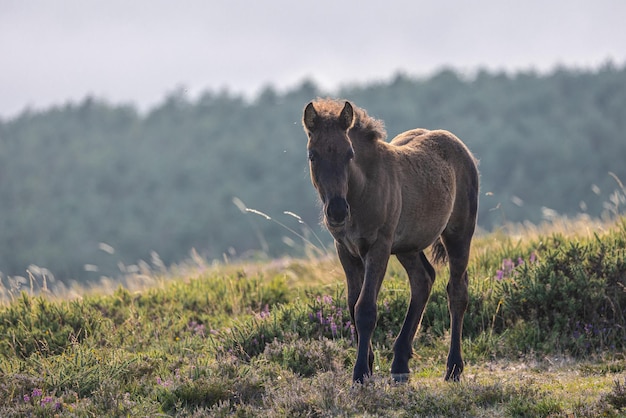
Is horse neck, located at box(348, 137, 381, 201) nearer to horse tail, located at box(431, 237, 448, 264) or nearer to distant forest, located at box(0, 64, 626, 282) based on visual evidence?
horse tail, located at box(431, 237, 448, 264)

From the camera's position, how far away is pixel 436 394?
258 inches

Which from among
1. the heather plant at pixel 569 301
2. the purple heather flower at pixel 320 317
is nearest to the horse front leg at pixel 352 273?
the purple heather flower at pixel 320 317

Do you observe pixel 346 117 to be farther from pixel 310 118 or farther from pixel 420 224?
pixel 420 224

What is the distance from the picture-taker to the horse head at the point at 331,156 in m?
6.54

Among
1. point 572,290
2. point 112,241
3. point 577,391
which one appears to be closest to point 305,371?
point 577,391

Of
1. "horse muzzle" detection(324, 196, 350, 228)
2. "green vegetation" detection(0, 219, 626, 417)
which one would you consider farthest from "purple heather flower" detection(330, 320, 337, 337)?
"horse muzzle" detection(324, 196, 350, 228)

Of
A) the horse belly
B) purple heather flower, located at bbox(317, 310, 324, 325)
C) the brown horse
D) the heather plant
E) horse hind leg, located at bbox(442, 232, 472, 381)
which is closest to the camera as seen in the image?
the brown horse

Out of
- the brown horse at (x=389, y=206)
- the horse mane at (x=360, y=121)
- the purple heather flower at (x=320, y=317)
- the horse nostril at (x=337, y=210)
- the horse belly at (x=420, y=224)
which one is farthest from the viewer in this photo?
the purple heather flower at (x=320, y=317)

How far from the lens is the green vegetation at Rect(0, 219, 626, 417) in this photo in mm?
6605

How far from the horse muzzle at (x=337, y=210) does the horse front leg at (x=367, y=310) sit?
23.0 inches

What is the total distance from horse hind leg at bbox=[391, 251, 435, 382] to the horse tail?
0.22 meters

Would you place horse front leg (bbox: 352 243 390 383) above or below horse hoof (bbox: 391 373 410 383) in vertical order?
above

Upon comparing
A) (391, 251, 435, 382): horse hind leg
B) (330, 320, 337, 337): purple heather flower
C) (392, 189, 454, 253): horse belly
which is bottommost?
(330, 320, 337, 337): purple heather flower

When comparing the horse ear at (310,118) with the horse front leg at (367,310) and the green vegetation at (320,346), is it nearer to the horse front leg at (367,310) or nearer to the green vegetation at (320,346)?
the horse front leg at (367,310)
